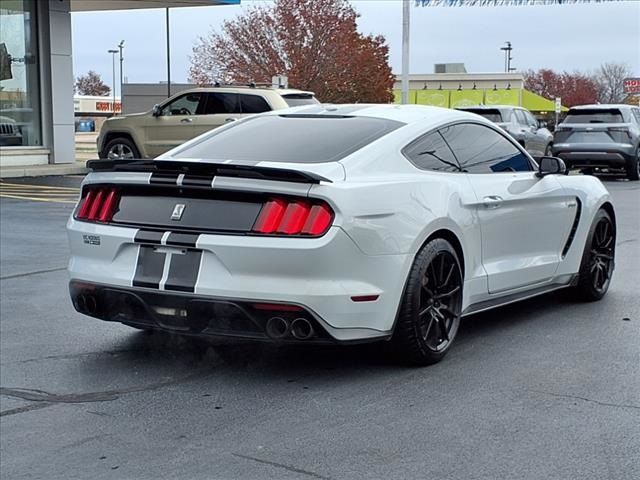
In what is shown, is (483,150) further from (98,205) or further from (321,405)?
(98,205)

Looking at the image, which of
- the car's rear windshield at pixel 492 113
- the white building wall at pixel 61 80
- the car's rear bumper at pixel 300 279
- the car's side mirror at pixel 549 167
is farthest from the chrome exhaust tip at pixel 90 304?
the car's rear windshield at pixel 492 113

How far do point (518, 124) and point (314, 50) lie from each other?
20.6 m

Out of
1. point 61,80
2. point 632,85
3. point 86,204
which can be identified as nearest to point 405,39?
point 61,80

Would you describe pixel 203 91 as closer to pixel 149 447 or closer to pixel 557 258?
pixel 557 258

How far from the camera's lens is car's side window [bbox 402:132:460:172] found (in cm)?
557

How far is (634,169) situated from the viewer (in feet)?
73.5

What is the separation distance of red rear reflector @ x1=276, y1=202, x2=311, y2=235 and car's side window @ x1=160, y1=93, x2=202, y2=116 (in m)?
14.5

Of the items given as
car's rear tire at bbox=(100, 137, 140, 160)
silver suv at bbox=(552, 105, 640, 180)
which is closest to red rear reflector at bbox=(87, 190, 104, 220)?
car's rear tire at bbox=(100, 137, 140, 160)

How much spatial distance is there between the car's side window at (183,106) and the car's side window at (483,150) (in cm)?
1302

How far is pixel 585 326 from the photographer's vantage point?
6422 mm

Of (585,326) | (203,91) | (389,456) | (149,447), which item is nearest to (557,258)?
→ (585,326)

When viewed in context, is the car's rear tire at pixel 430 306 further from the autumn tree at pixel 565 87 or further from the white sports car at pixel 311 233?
the autumn tree at pixel 565 87

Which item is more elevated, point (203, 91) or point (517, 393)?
point (203, 91)

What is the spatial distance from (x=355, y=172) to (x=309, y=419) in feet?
4.66
